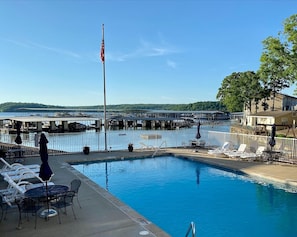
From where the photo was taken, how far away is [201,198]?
29.1 feet

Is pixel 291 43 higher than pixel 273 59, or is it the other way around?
pixel 291 43

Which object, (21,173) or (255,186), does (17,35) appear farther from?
(255,186)

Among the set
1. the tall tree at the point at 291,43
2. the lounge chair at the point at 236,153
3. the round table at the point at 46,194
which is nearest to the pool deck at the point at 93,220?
the round table at the point at 46,194

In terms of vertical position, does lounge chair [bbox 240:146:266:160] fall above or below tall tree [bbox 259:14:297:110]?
below

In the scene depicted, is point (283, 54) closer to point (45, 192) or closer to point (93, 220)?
point (93, 220)

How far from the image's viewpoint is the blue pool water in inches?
267

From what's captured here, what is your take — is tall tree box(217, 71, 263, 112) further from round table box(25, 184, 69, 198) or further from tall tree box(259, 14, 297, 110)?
round table box(25, 184, 69, 198)

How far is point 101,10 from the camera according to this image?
57.8 feet

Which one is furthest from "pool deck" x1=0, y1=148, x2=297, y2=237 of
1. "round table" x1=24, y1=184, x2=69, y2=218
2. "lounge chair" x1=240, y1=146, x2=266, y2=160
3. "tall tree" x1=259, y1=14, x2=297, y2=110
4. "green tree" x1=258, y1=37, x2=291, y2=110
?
"green tree" x1=258, y1=37, x2=291, y2=110

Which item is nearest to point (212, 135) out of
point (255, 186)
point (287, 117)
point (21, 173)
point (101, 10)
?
point (255, 186)

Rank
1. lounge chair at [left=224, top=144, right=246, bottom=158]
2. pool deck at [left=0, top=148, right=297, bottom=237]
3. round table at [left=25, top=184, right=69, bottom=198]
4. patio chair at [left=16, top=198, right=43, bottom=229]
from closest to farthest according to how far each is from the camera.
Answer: pool deck at [left=0, top=148, right=297, bottom=237] < patio chair at [left=16, top=198, right=43, bottom=229] < round table at [left=25, top=184, right=69, bottom=198] < lounge chair at [left=224, top=144, right=246, bottom=158]

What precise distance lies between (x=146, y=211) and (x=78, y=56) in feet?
87.3

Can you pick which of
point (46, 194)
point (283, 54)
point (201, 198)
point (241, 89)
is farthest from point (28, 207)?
point (241, 89)

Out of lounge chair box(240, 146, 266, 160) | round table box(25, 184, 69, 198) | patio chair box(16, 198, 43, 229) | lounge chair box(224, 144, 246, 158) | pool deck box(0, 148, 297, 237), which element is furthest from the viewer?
lounge chair box(224, 144, 246, 158)
